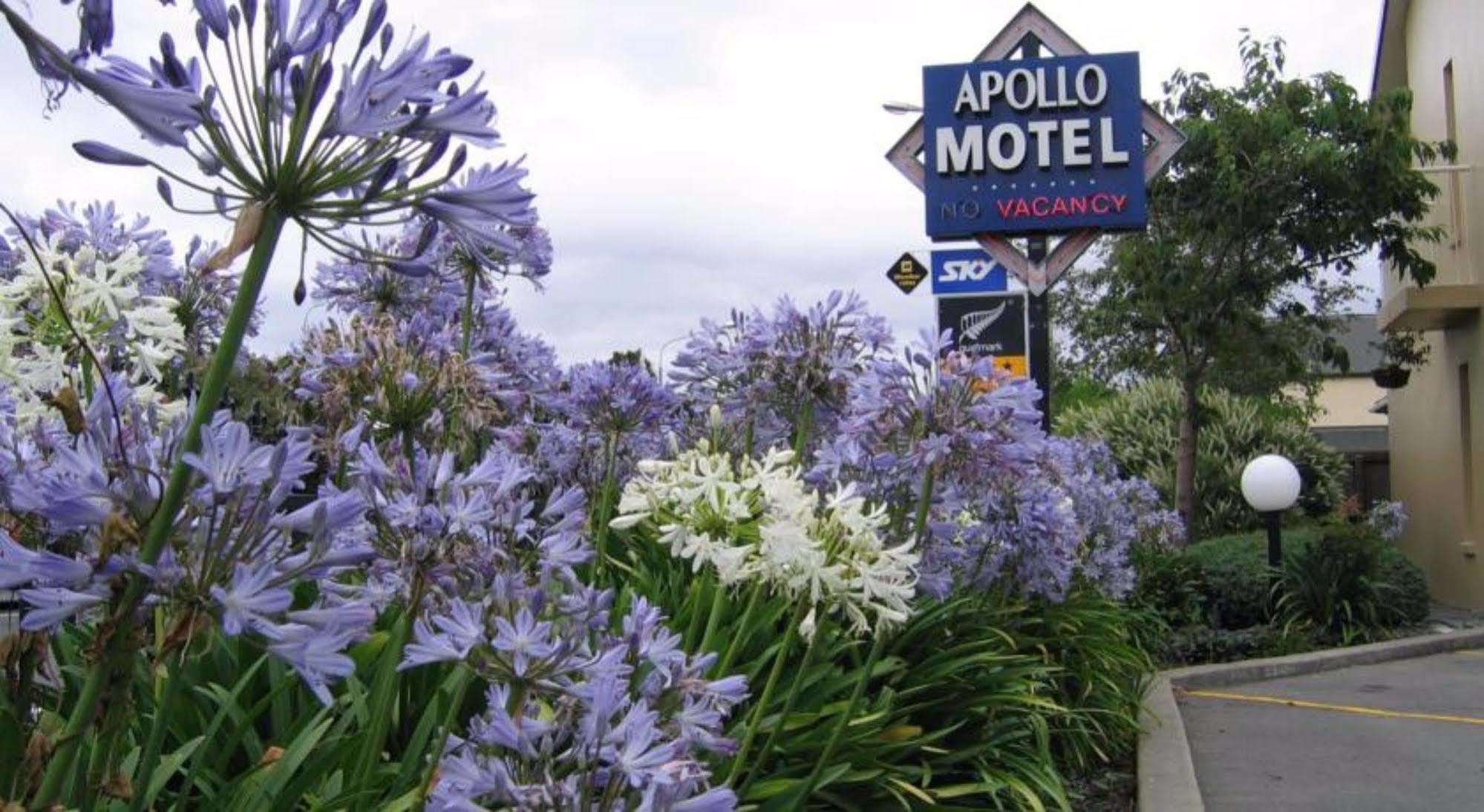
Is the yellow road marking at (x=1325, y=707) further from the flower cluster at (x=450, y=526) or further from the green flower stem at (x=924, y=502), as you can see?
the flower cluster at (x=450, y=526)

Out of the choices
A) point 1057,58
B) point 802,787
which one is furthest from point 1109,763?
point 1057,58

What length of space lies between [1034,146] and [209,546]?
10.6m

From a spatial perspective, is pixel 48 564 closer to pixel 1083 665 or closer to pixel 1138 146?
pixel 1083 665

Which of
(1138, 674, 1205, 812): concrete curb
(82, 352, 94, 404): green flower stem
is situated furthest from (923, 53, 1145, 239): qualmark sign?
(82, 352, 94, 404): green flower stem

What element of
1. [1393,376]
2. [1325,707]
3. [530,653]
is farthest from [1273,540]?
[530,653]

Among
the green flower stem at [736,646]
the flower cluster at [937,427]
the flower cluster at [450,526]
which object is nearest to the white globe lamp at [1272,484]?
the flower cluster at [937,427]

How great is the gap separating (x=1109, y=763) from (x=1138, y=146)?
5819mm

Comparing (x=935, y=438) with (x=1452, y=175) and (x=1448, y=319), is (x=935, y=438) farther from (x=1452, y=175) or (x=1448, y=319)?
(x=1452, y=175)

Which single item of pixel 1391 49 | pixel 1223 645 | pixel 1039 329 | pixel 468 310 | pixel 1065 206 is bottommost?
pixel 1223 645

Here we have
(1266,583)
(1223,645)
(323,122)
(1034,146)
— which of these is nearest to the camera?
(323,122)

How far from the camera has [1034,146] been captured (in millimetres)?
11328

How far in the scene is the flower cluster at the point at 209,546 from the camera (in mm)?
1284

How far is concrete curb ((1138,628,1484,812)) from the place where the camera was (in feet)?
19.9

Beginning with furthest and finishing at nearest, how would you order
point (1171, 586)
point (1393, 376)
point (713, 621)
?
point (1393, 376) → point (1171, 586) → point (713, 621)
